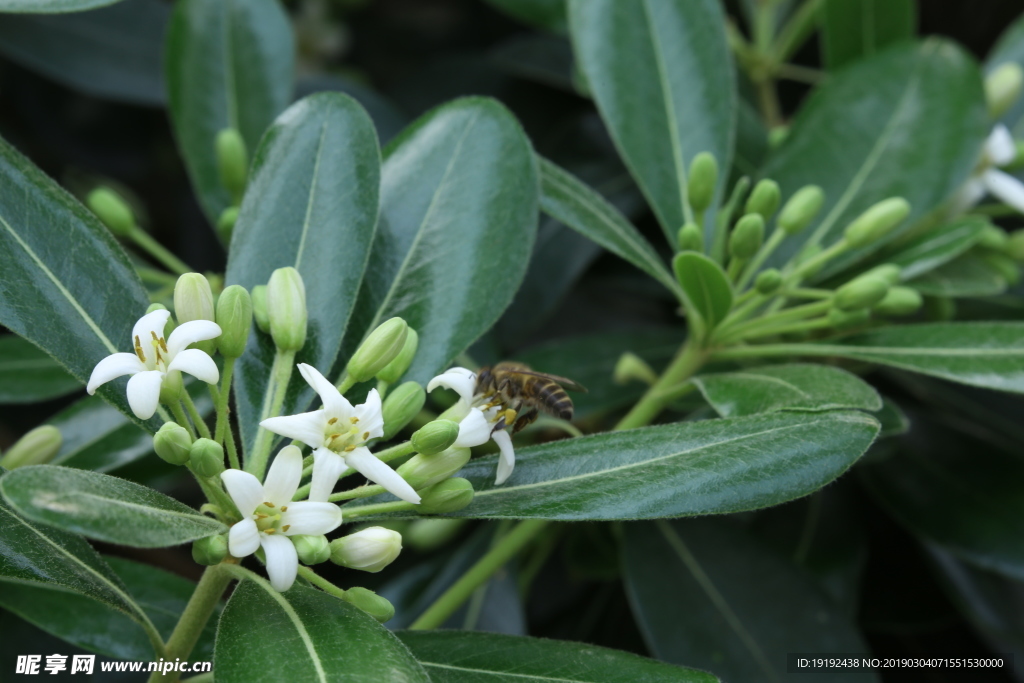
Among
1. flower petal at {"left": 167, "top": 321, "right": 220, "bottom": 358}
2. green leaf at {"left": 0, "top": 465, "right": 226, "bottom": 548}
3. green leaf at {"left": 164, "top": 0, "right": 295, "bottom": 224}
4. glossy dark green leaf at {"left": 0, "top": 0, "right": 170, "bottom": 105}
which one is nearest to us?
green leaf at {"left": 0, "top": 465, "right": 226, "bottom": 548}

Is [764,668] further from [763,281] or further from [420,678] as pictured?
[420,678]

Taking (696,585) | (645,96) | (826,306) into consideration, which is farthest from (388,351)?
(696,585)

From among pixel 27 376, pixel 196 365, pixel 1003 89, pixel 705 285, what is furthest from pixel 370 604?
pixel 1003 89

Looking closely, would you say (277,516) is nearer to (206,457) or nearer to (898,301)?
(206,457)

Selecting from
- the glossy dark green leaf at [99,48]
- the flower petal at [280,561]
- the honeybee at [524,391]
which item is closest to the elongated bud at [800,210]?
the honeybee at [524,391]

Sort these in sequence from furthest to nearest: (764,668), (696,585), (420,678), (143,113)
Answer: (143,113), (696,585), (764,668), (420,678)

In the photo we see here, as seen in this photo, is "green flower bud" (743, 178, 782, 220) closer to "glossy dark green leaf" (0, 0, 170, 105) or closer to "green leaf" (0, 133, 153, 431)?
"green leaf" (0, 133, 153, 431)

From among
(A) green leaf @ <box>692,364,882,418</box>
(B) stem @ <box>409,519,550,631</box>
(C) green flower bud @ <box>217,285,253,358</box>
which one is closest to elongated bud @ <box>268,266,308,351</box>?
(C) green flower bud @ <box>217,285,253,358</box>
